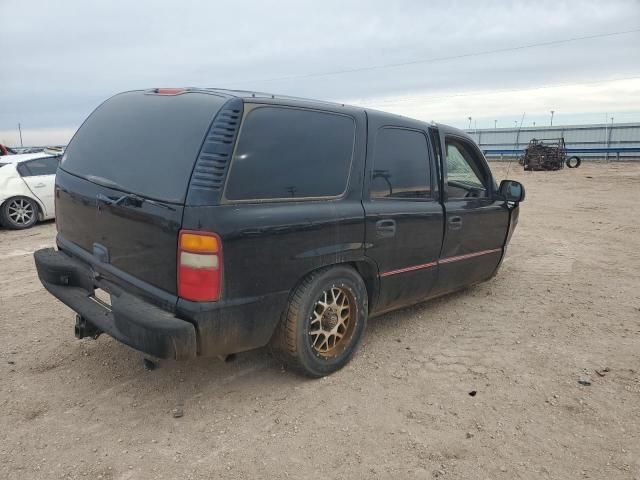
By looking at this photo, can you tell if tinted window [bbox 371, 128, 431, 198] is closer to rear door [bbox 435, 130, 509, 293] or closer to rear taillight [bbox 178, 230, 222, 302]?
rear door [bbox 435, 130, 509, 293]

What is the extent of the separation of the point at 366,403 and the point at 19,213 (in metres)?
8.27

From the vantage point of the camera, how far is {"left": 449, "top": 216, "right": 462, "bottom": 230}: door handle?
4.15 m

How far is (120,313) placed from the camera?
266 centimetres

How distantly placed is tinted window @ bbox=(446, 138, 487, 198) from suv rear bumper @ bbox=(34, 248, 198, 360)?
103 inches

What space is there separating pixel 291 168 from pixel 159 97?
39.2 inches

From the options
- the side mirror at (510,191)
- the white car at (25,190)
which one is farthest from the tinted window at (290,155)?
the white car at (25,190)

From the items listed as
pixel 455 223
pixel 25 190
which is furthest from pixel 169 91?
pixel 25 190

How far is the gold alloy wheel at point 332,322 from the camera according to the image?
10.5 ft

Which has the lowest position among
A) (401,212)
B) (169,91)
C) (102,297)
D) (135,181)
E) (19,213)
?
(102,297)

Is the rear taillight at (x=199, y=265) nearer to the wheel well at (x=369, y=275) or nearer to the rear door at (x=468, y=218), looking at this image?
the wheel well at (x=369, y=275)

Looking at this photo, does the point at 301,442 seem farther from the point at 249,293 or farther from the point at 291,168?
the point at 291,168

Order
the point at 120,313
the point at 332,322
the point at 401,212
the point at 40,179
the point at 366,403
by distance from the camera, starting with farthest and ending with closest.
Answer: the point at 40,179
the point at 401,212
the point at 332,322
the point at 366,403
the point at 120,313

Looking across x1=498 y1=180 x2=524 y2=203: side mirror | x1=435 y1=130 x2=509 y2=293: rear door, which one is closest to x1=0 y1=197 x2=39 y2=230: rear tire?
x1=435 y1=130 x2=509 y2=293: rear door

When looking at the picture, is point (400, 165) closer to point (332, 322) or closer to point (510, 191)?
point (332, 322)
